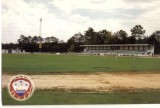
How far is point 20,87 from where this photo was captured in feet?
15.2

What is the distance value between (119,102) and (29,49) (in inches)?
91.7

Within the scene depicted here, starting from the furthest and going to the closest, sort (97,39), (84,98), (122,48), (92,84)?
(122,48) < (97,39) < (92,84) < (84,98)

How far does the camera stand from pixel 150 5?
209 inches

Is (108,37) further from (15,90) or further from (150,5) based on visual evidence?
(15,90)

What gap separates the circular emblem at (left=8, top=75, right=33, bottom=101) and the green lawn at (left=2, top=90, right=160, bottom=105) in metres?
0.06

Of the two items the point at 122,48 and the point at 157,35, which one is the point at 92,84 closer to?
the point at 122,48

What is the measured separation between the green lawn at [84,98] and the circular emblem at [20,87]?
0.20ft

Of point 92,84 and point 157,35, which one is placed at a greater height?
point 157,35

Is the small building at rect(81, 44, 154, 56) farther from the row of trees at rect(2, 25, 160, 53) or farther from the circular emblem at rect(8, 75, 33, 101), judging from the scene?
the circular emblem at rect(8, 75, 33, 101)

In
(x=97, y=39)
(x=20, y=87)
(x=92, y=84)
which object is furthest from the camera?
(x=97, y=39)

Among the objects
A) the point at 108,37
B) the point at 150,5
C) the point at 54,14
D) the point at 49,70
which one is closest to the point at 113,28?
the point at 108,37

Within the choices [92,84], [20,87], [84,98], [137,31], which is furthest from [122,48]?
[20,87]

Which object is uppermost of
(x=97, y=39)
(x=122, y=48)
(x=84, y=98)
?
(x=97, y=39)

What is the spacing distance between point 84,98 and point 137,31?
5.23 feet
